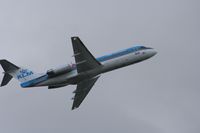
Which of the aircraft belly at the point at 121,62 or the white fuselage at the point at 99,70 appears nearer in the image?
the white fuselage at the point at 99,70

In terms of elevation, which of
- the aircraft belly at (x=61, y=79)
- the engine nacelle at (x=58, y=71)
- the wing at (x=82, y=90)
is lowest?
the wing at (x=82, y=90)

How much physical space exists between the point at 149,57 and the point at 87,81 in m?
9.61

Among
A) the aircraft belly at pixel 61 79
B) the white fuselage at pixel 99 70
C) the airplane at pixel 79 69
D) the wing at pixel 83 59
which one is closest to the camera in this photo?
the wing at pixel 83 59

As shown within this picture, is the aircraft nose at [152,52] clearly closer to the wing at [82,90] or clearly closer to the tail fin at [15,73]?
the wing at [82,90]

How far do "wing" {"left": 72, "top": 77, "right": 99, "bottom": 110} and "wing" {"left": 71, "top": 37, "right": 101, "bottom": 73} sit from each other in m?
3.94

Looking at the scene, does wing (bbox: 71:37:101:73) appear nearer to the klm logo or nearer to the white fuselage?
the white fuselage

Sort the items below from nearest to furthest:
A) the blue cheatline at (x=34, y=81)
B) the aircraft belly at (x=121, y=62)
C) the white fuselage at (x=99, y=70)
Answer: the white fuselage at (x=99, y=70)
the blue cheatline at (x=34, y=81)
the aircraft belly at (x=121, y=62)

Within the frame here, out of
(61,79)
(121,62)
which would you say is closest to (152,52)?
(121,62)

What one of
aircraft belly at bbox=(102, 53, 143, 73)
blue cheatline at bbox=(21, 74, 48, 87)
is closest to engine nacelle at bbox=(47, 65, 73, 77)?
blue cheatline at bbox=(21, 74, 48, 87)

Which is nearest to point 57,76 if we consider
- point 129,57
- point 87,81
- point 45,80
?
point 45,80

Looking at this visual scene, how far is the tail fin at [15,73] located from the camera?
6638 centimetres

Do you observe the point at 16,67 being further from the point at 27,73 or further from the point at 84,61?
the point at 84,61

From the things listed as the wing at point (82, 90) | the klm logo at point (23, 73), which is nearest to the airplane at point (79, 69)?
the klm logo at point (23, 73)

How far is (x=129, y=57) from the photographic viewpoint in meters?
67.1
